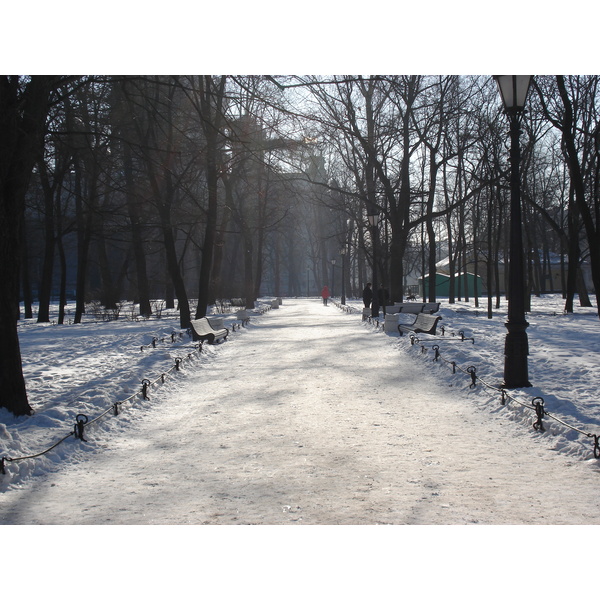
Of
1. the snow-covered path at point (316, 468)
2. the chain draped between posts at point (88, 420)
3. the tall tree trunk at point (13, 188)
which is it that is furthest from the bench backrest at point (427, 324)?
the tall tree trunk at point (13, 188)

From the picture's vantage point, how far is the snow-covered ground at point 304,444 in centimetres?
422

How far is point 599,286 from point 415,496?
52.4 ft

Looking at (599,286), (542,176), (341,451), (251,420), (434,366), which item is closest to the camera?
(341,451)

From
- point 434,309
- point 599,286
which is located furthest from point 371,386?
point 434,309

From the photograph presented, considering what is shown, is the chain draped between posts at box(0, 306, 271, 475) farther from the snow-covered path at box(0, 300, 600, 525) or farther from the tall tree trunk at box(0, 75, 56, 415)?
the tall tree trunk at box(0, 75, 56, 415)

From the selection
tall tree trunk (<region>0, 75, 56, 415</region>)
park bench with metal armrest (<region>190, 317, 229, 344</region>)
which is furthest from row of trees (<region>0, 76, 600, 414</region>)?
park bench with metal armrest (<region>190, 317, 229, 344</region>)

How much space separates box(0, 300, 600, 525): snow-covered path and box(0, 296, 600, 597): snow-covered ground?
2 centimetres

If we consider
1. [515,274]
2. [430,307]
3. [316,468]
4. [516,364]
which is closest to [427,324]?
[430,307]

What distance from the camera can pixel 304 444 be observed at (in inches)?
232

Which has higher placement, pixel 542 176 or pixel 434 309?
pixel 542 176

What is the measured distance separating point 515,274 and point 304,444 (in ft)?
14.6

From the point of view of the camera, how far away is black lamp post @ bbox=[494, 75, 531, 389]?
823cm

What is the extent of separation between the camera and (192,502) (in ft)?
14.3

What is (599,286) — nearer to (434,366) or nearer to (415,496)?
(434,366)
